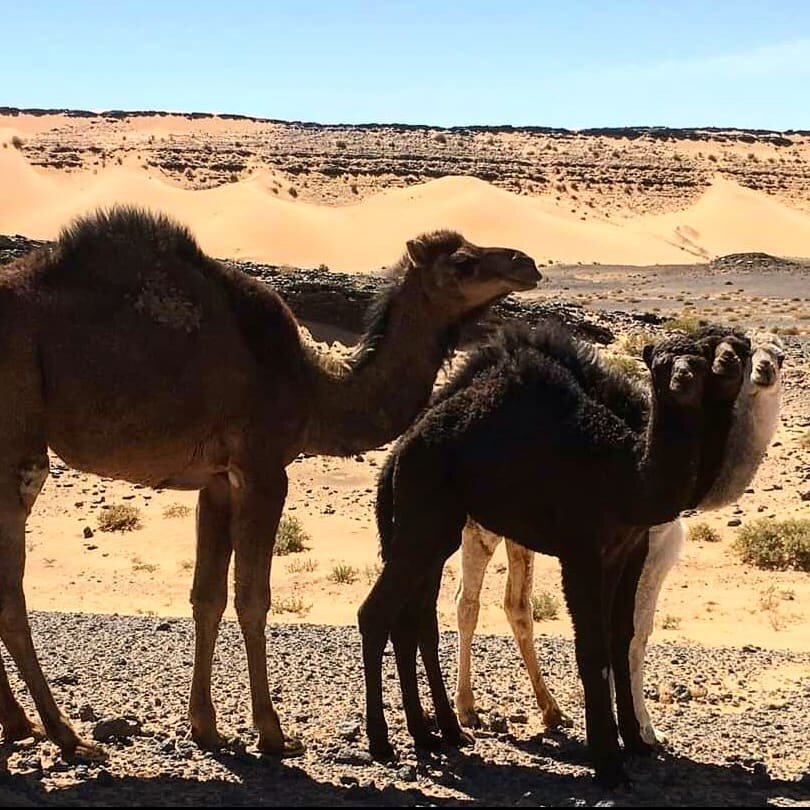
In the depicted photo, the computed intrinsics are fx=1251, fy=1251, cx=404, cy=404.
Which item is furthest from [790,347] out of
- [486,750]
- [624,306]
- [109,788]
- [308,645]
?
[109,788]

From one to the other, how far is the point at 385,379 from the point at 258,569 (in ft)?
4.44

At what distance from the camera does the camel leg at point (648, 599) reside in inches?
281

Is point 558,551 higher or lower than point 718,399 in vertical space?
lower

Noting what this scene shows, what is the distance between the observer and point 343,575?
45.0 feet

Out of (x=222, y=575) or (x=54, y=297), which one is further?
(x=222, y=575)

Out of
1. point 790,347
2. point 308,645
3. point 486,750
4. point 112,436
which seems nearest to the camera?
point 112,436

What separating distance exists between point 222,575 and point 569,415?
226cm

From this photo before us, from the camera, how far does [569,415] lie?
671 cm

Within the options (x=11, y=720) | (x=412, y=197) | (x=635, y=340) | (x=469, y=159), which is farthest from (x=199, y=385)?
(x=469, y=159)

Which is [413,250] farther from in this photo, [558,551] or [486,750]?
[486,750]

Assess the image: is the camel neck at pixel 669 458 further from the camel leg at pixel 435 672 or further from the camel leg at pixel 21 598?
the camel leg at pixel 21 598

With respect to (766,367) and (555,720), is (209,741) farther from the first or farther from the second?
(766,367)

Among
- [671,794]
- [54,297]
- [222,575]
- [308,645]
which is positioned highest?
[54,297]

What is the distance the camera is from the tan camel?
245 inches
